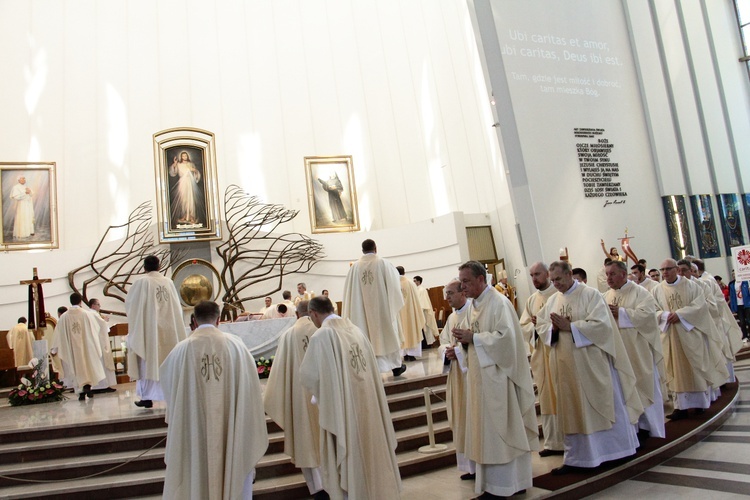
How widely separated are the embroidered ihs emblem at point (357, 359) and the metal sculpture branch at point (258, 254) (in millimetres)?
9899

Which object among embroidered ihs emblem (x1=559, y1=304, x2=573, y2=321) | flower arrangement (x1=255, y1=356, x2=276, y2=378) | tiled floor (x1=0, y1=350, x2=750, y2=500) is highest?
embroidered ihs emblem (x1=559, y1=304, x2=573, y2=321)

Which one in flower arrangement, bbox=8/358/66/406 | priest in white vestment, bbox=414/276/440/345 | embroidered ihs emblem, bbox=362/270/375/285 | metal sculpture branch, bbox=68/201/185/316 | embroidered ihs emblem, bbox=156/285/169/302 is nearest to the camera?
embroidered ihs emblem, bbox=156/285/169/302

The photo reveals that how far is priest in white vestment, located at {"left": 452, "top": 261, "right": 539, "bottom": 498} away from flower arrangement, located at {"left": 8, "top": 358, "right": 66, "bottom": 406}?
656 centimetres

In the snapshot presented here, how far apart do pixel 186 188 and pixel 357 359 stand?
1081 cm

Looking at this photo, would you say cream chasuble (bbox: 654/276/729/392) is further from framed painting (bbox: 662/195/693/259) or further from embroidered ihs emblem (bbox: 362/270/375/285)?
framed painting (bbox: 662/195/693/259)

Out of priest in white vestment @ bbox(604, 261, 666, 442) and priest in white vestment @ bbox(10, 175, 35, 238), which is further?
priest in white vestment @ bbox(10, 175, 35, 238)

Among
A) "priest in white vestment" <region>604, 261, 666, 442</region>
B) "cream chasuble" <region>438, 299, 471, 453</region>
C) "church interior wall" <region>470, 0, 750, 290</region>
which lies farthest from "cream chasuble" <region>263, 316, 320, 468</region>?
"church interior wall" <region>470, 0, 750, 290</region>

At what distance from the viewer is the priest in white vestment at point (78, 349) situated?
8984mm

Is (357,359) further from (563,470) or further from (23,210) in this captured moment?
(23,210)

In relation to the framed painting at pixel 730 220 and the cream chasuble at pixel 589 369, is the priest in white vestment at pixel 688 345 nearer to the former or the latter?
the cream chasuble at pixel 589 369

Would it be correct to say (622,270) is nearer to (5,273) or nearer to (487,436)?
(487,436)

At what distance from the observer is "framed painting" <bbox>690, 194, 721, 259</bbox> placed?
13.7 m

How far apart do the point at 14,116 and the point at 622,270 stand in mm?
14815

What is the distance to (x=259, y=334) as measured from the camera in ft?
30.0
